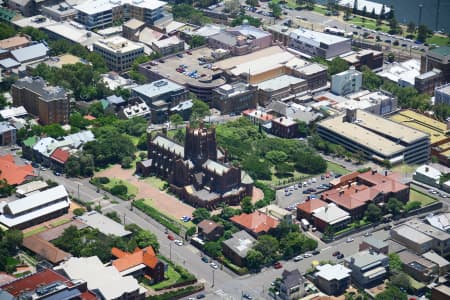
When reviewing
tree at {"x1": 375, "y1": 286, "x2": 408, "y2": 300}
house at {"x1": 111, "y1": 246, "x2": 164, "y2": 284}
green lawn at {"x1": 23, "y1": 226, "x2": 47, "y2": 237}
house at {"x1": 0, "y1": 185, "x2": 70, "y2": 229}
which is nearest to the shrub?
house at {"x1": 0, "y1": 185, "x2": 70, "y2": 229}

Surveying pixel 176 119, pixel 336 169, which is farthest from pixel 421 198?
pixel 176 119

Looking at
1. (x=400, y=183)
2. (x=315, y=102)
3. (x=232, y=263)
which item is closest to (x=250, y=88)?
(x=315, y=102)

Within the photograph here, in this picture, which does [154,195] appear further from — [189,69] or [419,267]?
[189,69]

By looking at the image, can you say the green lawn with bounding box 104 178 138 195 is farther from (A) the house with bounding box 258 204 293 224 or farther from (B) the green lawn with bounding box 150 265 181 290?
(B) the green lawn with bounding box 150 265 181 290

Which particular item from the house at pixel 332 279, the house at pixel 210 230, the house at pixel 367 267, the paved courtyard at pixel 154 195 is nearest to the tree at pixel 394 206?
the house at pixel 367 267

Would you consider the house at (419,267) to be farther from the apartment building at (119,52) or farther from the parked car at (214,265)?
the apartment building at (119,52)
